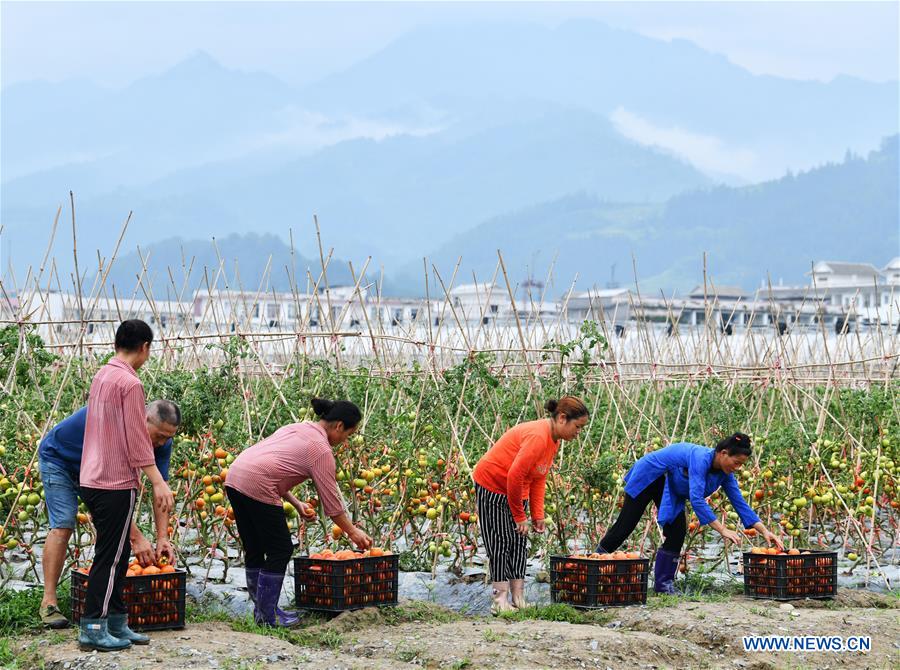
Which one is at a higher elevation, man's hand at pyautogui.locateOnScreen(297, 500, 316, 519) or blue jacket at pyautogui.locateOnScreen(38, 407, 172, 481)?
blue jacket at pyautogui.locateOnScreen(38, 407, 172, 481)

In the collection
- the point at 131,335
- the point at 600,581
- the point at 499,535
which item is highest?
the point at 131,335

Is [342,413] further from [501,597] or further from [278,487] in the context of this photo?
[501,597]

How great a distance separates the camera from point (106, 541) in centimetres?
422

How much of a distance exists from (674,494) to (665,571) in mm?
440

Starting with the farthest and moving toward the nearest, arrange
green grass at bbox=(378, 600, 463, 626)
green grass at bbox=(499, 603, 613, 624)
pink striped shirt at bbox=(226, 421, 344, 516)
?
green grass at bbox=(499, 603, 613, 624) → green grass at bbox=(378, 600, 463, 626) → pink striped shirt at bbox=(226, 421, 344, 516)

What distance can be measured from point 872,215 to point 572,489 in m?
207

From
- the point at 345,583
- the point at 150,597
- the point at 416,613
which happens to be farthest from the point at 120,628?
the point at 416,613

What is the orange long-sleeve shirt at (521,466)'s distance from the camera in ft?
16.9

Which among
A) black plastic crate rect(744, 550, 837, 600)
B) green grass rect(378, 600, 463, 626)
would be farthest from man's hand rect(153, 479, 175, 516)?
black plastic crate rect(744, 550, 837, 600)

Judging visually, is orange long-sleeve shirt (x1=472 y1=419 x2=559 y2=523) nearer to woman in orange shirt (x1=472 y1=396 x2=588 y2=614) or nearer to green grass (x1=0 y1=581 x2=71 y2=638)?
woman in orange shirt (x1=472 y1=396 x2=588 y2=614)

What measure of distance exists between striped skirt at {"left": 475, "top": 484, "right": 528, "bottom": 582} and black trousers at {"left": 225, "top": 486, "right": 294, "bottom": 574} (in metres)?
0.98

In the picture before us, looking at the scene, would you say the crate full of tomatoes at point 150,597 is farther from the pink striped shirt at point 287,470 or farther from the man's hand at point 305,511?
the man's hand at point 305,511

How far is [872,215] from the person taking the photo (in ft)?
651

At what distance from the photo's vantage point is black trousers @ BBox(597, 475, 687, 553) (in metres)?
5.87
